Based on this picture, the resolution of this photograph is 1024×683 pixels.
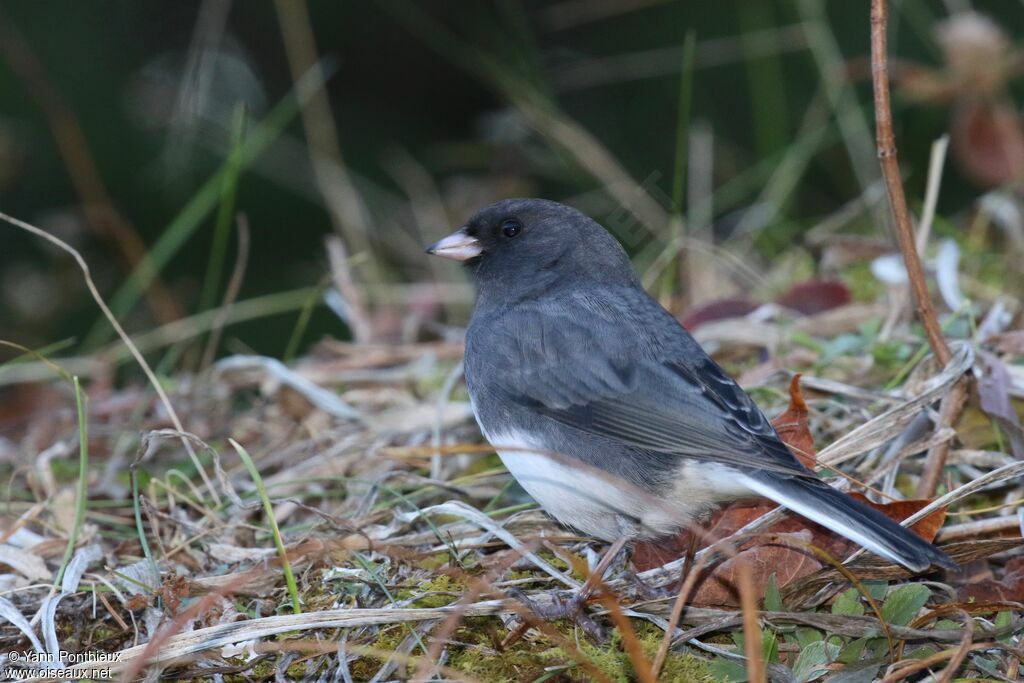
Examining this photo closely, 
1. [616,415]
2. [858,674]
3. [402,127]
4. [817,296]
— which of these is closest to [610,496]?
[616,415]

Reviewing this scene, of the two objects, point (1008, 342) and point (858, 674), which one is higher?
point (1008, 342)

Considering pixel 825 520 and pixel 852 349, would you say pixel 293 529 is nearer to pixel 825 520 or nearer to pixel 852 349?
pixel 825 520

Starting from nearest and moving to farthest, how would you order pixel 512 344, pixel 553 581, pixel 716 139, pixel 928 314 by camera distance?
pixel 553 581
pixel 928 314
pixel 512 344
pixel 716 139

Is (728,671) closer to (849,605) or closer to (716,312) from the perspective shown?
(849,605)

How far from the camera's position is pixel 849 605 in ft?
5.96

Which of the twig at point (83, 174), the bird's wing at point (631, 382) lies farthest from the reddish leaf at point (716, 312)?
the twig at point (83, 174)

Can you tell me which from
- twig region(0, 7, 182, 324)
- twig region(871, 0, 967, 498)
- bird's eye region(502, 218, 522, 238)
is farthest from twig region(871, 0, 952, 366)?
twig region(0, 7, 182, 324)

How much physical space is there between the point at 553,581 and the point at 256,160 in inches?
132

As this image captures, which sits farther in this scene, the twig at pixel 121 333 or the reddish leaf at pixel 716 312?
the reddish leaf at pixel 716 312

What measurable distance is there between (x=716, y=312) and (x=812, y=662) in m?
1.33

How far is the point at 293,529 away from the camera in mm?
2207

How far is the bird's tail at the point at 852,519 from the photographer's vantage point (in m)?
1.68

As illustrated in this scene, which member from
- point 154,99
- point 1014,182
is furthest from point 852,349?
point 154,99

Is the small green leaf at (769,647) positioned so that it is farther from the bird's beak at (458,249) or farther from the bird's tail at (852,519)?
the bird's beak at (458,249)
